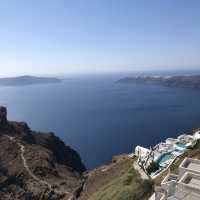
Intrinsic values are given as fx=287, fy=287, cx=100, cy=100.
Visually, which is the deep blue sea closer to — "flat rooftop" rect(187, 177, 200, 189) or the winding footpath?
the winding footpath

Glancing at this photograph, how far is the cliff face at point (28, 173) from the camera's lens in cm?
3503

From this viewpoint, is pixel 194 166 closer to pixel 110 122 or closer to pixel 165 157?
pixel 165 157

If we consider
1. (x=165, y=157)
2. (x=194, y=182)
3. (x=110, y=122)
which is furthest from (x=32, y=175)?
(x=110, y=122)

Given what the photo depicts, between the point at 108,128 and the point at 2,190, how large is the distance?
2469 inches

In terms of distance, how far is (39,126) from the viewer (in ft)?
366

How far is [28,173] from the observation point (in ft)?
128

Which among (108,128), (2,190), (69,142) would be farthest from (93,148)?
(2,190)

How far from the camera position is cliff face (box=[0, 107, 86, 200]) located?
3503cm

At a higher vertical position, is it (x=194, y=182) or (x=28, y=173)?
(x=194, y=182)

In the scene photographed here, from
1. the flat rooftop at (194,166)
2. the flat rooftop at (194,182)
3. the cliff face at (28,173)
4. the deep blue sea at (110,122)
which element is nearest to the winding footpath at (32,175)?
the cliff face at (28,173)

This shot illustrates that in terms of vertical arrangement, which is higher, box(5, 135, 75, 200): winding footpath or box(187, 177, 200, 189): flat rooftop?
box(187, 177, 200, 189): flat rooftop

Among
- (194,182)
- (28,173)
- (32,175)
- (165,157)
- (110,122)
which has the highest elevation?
(194,182)

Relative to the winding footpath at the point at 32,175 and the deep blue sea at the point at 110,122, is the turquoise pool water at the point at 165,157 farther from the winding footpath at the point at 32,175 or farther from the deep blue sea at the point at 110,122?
the deep blue sea at the point at 110,122

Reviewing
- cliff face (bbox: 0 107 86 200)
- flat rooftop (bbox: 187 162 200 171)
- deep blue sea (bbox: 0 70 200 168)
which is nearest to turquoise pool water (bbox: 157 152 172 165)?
cliff face (bbox: 0 107 86 200)
